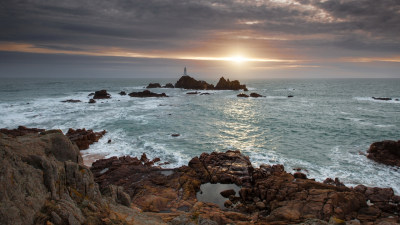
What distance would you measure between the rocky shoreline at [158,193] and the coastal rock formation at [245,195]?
60 mm

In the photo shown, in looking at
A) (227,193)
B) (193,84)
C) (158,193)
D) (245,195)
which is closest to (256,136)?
(227,193)

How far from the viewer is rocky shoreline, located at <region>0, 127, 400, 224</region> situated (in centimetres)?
634

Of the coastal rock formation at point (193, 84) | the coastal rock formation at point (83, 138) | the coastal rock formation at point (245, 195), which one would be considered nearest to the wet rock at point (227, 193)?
the coastal rock formation at point (245, 195)

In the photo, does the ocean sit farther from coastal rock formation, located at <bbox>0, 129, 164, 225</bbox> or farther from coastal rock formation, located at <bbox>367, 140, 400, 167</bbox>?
coastal rock formation, located at <bbox>0, 129, 164, 225</bbox>

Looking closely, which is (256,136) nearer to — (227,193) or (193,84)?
(227,193)

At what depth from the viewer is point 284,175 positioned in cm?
1811

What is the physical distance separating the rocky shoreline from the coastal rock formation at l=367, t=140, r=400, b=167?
8924mm

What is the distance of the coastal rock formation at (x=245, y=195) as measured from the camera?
1312 cm

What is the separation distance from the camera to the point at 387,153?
973 inches

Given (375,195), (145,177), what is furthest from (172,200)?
(375,195)

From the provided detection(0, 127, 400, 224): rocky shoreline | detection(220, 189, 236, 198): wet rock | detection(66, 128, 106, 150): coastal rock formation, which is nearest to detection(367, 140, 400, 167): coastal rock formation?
detection(0, 127, 400, 224): rocky shoreline

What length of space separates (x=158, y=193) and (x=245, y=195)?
22.3ft

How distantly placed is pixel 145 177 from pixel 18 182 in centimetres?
1363

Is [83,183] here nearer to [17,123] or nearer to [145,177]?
[145,177]
